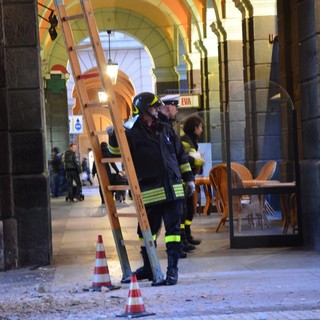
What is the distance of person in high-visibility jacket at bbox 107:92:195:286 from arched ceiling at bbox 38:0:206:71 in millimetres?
20463

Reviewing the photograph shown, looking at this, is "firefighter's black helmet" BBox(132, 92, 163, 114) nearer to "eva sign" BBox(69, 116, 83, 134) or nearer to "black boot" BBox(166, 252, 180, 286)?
"black boot" BBox(166, 252, 180, 286)

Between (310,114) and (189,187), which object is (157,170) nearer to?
(189,187)

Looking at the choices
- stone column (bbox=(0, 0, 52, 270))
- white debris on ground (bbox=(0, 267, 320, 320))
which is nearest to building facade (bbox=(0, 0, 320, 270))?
stone column (bbox=(0, 0, 52, 270))

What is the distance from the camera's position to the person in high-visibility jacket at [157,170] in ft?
25.6

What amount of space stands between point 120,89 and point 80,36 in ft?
67.2

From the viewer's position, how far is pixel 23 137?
9.59 metres

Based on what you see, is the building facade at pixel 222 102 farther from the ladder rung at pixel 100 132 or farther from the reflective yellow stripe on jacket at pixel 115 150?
the reflective yellow stripe on jacket at pixel 115 150

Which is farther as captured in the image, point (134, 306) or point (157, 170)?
point (157, 170)

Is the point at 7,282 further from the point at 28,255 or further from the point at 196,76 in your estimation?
the point at 196,76

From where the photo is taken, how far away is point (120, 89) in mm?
51562

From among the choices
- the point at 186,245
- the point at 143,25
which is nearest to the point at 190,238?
the point at 186,245

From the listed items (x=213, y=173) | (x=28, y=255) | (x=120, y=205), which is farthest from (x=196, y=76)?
(x=28, y=255)

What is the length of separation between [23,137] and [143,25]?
23212mm

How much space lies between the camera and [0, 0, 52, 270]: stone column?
9.55 m
